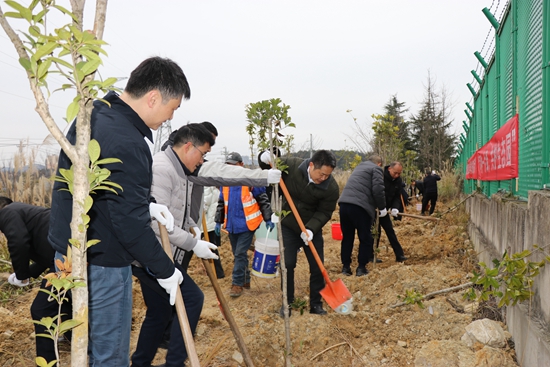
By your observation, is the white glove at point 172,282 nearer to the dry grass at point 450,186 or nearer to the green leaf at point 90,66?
the green leaf at point 90,66

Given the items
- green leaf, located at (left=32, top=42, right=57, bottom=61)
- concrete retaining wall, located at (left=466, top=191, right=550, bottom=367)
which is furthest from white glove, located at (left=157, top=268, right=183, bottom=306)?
concrete retaining wall, located at (left=466, top=191, right=550, bottom=367)

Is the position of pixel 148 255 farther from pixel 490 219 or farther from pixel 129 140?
pixel 490 219

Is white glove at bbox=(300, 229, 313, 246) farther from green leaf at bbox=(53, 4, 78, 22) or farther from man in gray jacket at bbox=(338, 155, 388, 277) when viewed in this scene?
green leaf at bbox=(53, 4, 78, 22)

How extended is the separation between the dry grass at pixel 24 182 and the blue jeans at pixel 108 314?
424 cm

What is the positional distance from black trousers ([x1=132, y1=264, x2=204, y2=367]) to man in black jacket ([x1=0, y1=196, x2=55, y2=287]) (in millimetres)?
899

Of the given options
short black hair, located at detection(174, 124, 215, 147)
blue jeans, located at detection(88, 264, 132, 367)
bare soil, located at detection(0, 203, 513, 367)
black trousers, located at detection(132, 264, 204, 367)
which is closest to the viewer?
blue jeans, located at detection(88, 264, 132, 367)

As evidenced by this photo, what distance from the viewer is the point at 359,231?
6.00m

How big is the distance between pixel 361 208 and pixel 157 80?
4393 millimetres

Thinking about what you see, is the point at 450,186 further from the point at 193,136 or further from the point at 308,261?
the point at 193,136

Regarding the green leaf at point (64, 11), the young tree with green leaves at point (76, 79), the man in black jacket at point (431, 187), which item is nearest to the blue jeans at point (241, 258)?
the young tree with green leaves at point (76, 79)

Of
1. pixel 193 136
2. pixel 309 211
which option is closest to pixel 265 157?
pixel 309 211

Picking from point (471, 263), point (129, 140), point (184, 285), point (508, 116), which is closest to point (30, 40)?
point (129, 140)

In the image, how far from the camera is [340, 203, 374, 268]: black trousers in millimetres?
5934

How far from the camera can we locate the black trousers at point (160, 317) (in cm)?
263
